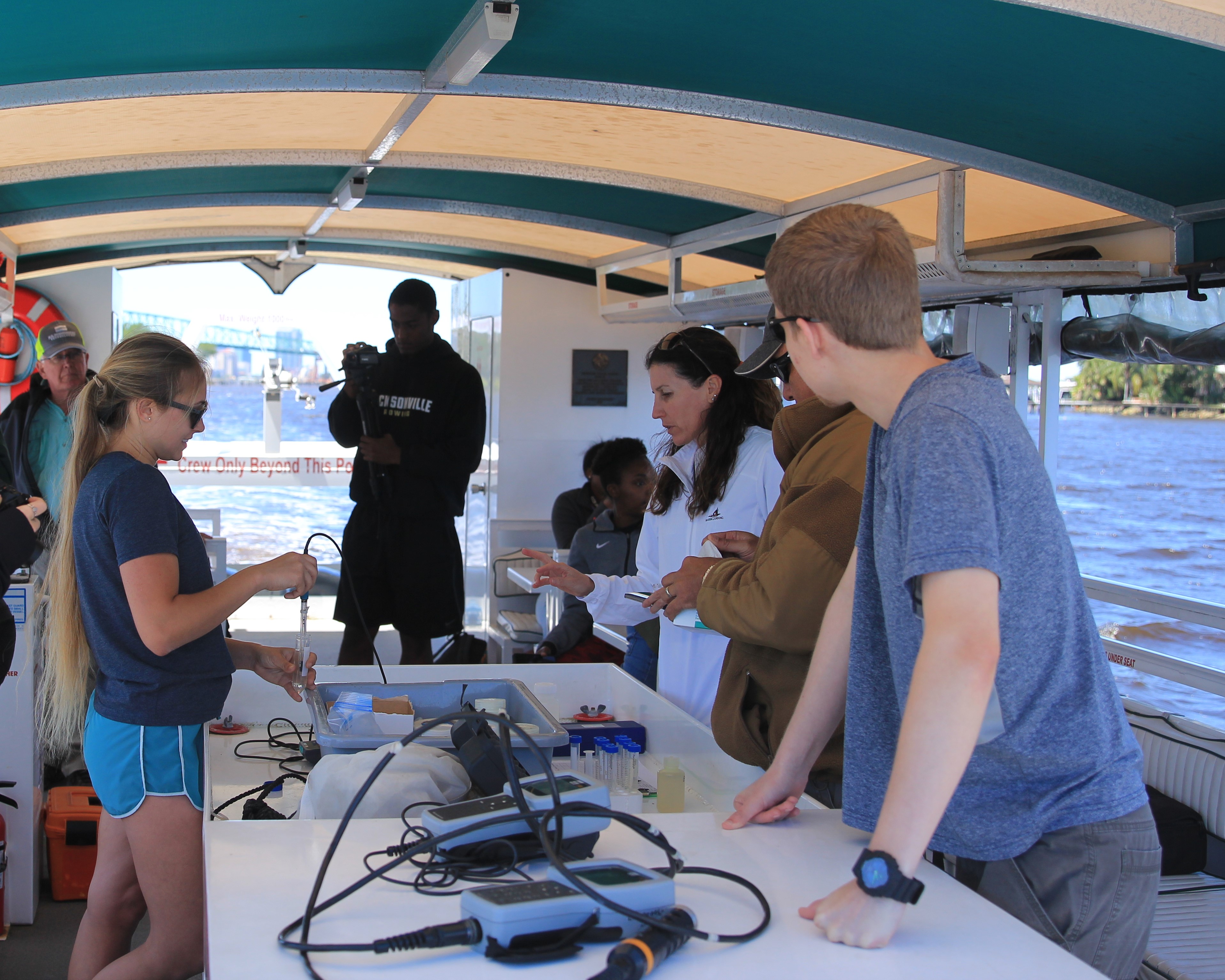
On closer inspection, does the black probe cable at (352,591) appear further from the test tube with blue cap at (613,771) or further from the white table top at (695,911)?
the white table top at (695,911)

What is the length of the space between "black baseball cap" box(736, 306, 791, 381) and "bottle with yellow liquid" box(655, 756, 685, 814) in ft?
2.65

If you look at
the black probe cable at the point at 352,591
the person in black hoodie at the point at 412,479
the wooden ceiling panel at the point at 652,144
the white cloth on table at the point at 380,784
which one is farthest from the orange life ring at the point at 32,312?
the white cloth on table at the point at 380,784

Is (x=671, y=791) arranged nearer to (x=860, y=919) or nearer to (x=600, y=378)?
(x=860, y=919)

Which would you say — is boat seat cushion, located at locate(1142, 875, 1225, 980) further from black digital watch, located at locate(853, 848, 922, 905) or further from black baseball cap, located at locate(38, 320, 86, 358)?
black baseball cap, located at locate(38, 320, 86, 358)

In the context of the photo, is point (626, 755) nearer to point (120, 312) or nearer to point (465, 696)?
point (465, 696)

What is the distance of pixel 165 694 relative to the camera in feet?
6.88

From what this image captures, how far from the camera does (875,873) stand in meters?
1.16

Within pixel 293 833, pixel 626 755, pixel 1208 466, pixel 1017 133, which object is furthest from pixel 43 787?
pixel 1208 466

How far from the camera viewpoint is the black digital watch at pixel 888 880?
115cm

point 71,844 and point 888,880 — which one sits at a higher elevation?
point 888,880

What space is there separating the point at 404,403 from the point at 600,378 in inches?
101

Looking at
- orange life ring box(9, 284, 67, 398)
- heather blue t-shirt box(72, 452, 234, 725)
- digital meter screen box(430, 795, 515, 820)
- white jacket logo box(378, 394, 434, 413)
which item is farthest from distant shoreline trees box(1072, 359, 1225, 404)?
orange life ring box(9, 284, 67, 398)

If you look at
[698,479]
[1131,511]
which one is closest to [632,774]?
[698,479]

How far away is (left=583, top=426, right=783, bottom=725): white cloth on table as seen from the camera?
8.57 ft
